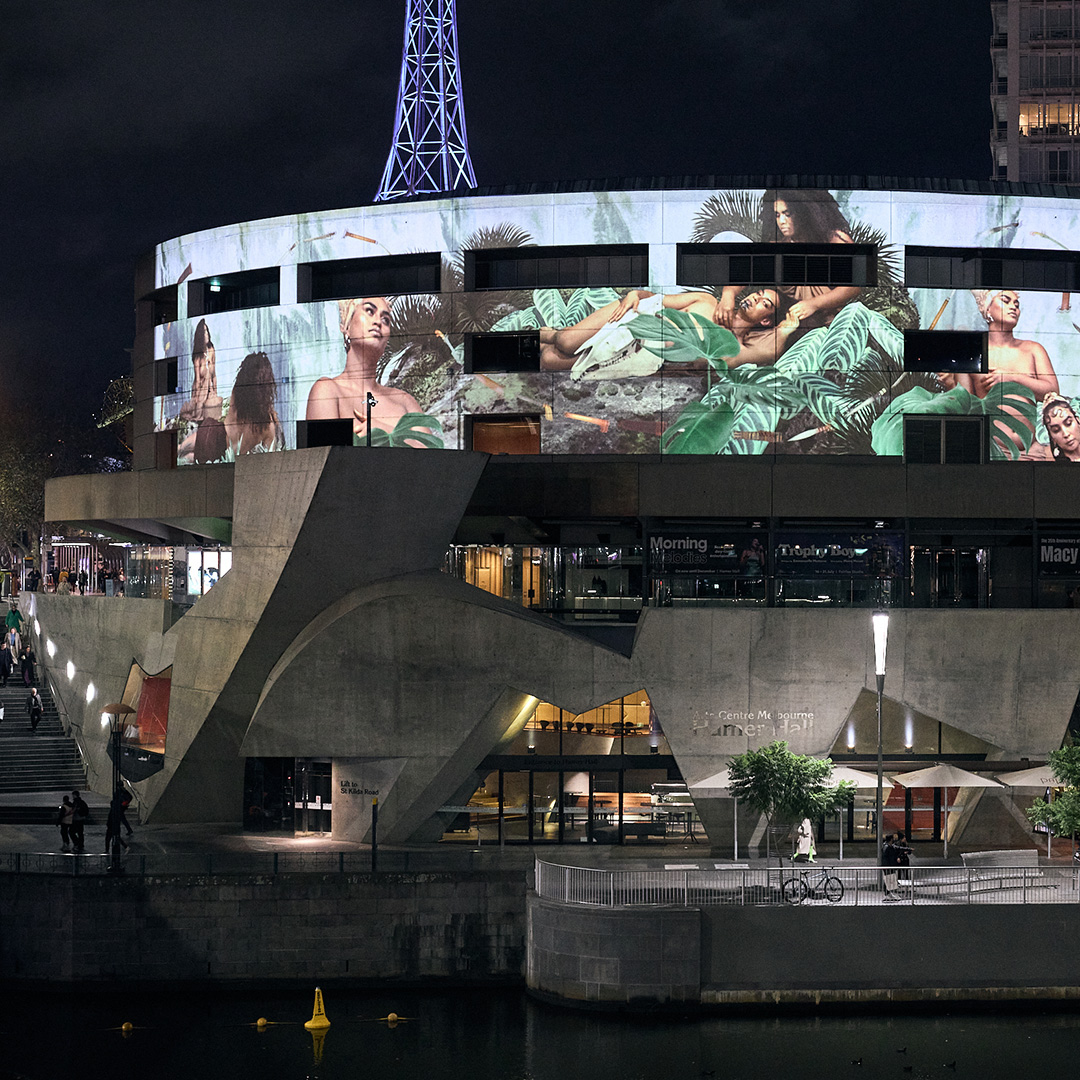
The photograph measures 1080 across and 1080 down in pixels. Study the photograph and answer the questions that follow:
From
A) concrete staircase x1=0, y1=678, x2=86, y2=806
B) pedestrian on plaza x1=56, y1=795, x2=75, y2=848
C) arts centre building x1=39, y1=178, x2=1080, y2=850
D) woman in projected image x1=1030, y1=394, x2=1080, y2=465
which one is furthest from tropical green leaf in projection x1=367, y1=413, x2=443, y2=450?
woman in projected image x1=1030, y1=394, x2=1080, y2=465

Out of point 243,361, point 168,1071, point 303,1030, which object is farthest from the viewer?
point 243,361

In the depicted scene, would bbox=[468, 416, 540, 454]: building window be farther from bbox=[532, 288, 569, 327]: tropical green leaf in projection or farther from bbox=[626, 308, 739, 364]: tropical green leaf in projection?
bbox=[626, 308, 739, 364]: tropical green leaf in projection

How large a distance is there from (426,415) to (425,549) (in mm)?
10639

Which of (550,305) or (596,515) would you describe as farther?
(550,305)

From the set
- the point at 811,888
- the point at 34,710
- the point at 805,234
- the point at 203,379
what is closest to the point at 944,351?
the point at 805,234

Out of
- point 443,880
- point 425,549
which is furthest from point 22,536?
point 443,880

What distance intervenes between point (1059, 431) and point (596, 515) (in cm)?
1561

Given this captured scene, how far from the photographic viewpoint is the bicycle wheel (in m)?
32.9

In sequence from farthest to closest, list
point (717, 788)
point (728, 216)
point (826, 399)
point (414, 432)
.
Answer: point (414, 432) → point (826, 399) → point (728, 216) → point (717, 788)

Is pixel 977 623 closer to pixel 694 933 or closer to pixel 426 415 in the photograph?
pixel 694 933

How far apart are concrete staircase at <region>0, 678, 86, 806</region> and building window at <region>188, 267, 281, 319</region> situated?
50.7 feet

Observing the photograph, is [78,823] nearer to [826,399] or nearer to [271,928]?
[271,928]

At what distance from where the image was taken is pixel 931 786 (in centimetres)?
3869

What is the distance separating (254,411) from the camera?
5406cm
